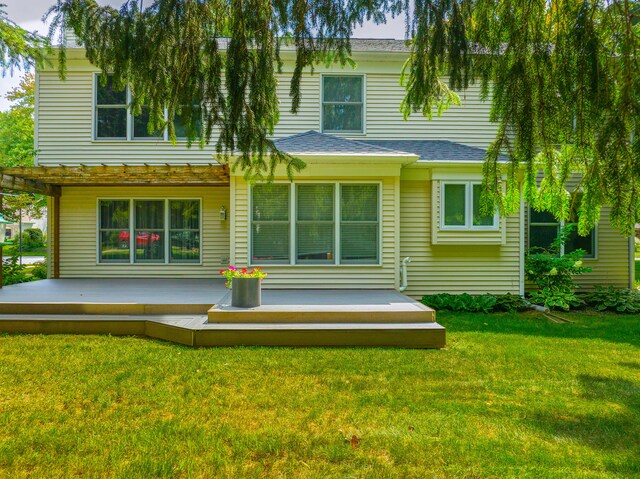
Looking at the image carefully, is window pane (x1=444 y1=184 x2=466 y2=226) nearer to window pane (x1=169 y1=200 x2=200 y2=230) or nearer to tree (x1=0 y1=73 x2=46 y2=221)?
window pane (x1=169 y1=200 x2=200 y2=230)

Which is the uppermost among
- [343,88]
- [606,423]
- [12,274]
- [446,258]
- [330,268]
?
[343,88]

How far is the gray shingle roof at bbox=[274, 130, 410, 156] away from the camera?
24.5 ft

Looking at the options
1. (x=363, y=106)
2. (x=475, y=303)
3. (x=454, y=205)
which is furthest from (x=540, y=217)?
(x=363, y=106)

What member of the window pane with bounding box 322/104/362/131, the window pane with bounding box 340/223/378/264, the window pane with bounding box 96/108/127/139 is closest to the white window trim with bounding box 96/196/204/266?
the window pane with bounding box 96/108/127/139

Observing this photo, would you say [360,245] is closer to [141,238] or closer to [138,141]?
[141,238]

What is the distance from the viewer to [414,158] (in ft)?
24.3

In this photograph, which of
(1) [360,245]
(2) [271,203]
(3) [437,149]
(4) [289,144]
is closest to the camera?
(2) [271,203]

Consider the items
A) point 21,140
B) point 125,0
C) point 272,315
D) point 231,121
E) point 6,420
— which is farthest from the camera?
point 21,140

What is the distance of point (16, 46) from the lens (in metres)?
7.05

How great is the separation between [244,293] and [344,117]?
548 centimetres

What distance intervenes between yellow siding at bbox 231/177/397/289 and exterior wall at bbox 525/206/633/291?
5.10 m

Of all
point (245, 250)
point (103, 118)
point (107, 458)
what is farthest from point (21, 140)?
point (107, 458)

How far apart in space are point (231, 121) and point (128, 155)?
6544 mm

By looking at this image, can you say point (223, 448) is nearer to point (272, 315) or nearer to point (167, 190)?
point (272, 315)
